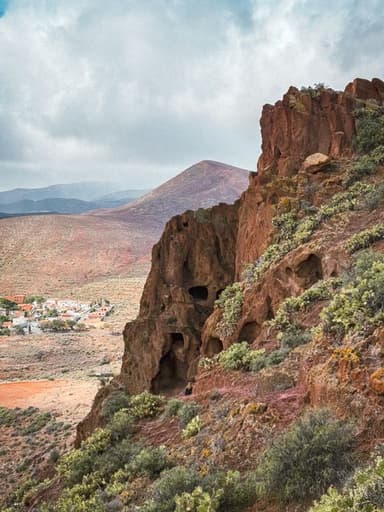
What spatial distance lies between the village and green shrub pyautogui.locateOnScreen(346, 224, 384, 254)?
43.4 metres

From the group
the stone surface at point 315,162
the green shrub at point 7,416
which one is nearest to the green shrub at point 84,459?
the stone surface at point 315,162

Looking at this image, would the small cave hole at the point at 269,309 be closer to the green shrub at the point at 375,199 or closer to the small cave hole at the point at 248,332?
the small cave hole at the point at 248,332

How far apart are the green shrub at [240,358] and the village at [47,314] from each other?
4211 cm

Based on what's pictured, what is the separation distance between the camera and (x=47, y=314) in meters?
54.5

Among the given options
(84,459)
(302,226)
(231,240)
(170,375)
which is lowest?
(170,375)

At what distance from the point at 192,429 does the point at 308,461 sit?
2800 millimetres

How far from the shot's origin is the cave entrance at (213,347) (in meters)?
13.1

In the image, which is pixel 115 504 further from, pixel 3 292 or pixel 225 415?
pixel 3 292

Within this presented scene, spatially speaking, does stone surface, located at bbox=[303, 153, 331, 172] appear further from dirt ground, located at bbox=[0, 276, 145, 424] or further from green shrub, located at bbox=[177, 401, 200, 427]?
dirt ground, located at bbox=[0, 276, 145, 424]

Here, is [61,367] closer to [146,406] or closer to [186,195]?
[146,406]

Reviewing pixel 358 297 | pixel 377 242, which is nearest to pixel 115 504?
pixel 358 297

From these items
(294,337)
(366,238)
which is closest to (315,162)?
(366,238)

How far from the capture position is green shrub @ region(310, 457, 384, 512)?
3.23 m

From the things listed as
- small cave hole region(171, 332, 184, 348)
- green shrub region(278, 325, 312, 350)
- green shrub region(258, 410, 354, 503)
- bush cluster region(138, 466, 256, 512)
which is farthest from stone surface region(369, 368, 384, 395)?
small cave hole region(171, 332, 184, 348)
